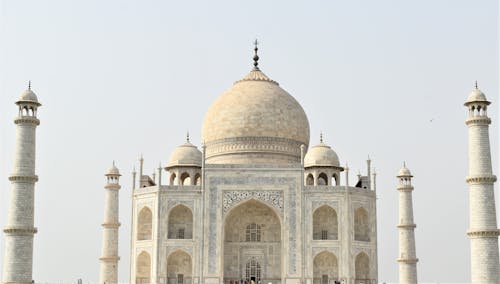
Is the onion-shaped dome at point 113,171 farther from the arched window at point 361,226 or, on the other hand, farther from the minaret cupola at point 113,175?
the arched window at point 361,226

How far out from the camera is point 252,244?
31969 millimetres

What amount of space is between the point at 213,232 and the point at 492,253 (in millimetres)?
10116

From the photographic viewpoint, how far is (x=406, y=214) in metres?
35.0

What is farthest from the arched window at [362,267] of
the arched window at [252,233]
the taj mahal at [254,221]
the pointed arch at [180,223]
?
the pointed arch at [180,223]

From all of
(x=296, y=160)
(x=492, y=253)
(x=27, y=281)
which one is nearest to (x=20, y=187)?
(x=27, y=281)

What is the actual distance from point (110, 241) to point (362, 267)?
414 inches

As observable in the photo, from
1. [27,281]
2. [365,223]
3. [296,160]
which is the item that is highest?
[296,160]

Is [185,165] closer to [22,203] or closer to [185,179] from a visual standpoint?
[185,179]

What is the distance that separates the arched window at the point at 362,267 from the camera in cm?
3139

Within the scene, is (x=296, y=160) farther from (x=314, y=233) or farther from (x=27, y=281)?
(x=27, y=281)

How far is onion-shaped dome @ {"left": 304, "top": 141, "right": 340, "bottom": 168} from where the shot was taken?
32531 mm

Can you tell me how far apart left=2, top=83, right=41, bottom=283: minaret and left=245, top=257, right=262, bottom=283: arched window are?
29.0ft

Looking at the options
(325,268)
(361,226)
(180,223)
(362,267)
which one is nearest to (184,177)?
(180,223)

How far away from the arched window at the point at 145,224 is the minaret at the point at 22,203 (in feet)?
20.5
